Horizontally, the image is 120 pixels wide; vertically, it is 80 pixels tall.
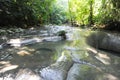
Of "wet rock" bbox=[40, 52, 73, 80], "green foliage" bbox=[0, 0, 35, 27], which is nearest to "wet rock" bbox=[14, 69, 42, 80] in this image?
"wet rock" bbox=[40, 52, 73, 80]

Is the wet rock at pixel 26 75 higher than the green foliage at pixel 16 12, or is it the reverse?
the green foliage at pixel 16 12

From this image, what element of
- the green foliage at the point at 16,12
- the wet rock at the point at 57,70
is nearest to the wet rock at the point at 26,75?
the wet rock at the point at 57,70

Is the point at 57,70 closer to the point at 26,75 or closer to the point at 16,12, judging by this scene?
the point at 26,75

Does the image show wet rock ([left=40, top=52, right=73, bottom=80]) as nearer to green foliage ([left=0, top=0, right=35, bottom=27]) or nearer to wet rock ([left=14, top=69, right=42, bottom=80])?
wet rock ([left=14, top=69, right=42, bottom=80])

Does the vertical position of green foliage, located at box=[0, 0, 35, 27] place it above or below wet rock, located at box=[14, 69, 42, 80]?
above

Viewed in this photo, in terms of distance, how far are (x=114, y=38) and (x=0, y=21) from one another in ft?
30.3

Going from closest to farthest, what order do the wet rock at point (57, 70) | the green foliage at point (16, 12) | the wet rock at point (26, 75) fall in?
1. the wet rock at point (26, 75)
2. the wet rock at point (57, 70)
3. the green foliage at point (16, 12)

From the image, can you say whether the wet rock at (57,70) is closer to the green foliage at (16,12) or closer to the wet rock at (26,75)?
the wet rock at (26,75)

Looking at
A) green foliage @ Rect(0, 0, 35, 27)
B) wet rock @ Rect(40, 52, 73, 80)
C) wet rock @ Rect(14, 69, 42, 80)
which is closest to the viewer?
wet rock @ Rect(14, 69, 42, 80)

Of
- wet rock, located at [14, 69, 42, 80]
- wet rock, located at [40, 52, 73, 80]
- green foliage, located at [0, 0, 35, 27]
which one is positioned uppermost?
green foliage, located at [0, 0, 35, 27]

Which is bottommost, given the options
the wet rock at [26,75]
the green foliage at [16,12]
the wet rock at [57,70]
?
the wet rock at [57,70]

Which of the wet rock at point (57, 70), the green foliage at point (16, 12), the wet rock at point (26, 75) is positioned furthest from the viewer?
the green foliage at point (16, 12)

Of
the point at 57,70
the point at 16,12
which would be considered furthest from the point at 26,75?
the point at 16,12

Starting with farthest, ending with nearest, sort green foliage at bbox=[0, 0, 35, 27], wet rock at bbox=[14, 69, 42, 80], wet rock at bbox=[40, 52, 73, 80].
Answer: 1. green foliage at bbox=[0, 0, 35, 27]
2. wet rock at bbox=[40, 52, 73, 80]
3. wet rock at bbox=[14, 69, 42, 80]
